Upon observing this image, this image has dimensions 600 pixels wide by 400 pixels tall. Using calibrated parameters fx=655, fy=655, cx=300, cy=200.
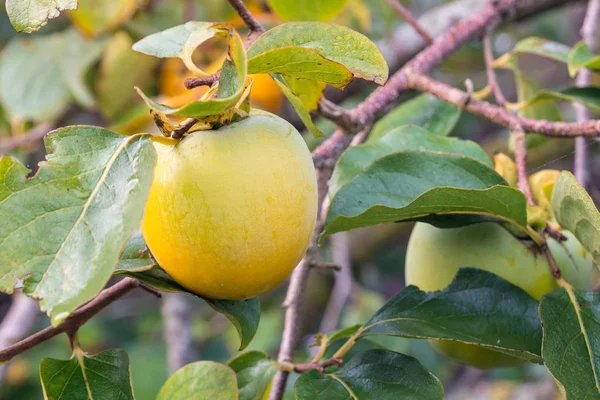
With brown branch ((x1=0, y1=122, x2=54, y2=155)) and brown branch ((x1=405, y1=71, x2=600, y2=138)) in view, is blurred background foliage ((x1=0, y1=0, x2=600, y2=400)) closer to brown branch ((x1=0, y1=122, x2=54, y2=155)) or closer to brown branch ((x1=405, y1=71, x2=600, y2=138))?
brown branch ((x1=0, y1=122, x2=54, y2=155))

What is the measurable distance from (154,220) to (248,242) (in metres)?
0.08

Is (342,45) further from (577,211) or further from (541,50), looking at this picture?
(541,50)

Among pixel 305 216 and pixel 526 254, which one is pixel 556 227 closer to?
pixel 526 254

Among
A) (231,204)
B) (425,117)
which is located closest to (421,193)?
(231,204)

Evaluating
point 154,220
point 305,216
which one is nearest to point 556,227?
point 305,216

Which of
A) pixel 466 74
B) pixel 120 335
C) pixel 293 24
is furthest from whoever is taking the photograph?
pixel 120 335

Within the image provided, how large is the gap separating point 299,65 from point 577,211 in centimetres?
31

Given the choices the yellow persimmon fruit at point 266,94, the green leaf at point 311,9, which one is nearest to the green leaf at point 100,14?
the yellow persimmon fruit at point 266,94

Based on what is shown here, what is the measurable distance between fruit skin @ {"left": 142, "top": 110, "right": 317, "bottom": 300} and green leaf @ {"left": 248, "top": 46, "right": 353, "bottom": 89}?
0.15 ft

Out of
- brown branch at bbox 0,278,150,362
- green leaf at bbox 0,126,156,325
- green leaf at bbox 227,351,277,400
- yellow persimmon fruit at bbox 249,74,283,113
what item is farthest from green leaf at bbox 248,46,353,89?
yellow persimmon fruit at bbox 249,74,283,113

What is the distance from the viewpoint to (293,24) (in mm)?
586

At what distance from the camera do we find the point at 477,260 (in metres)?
0.74

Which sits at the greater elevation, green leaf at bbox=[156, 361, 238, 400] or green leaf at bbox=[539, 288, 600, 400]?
green leaf at bbox=[539, 288, 600, 400]

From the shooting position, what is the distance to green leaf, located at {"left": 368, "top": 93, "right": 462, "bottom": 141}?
110 centimetres
